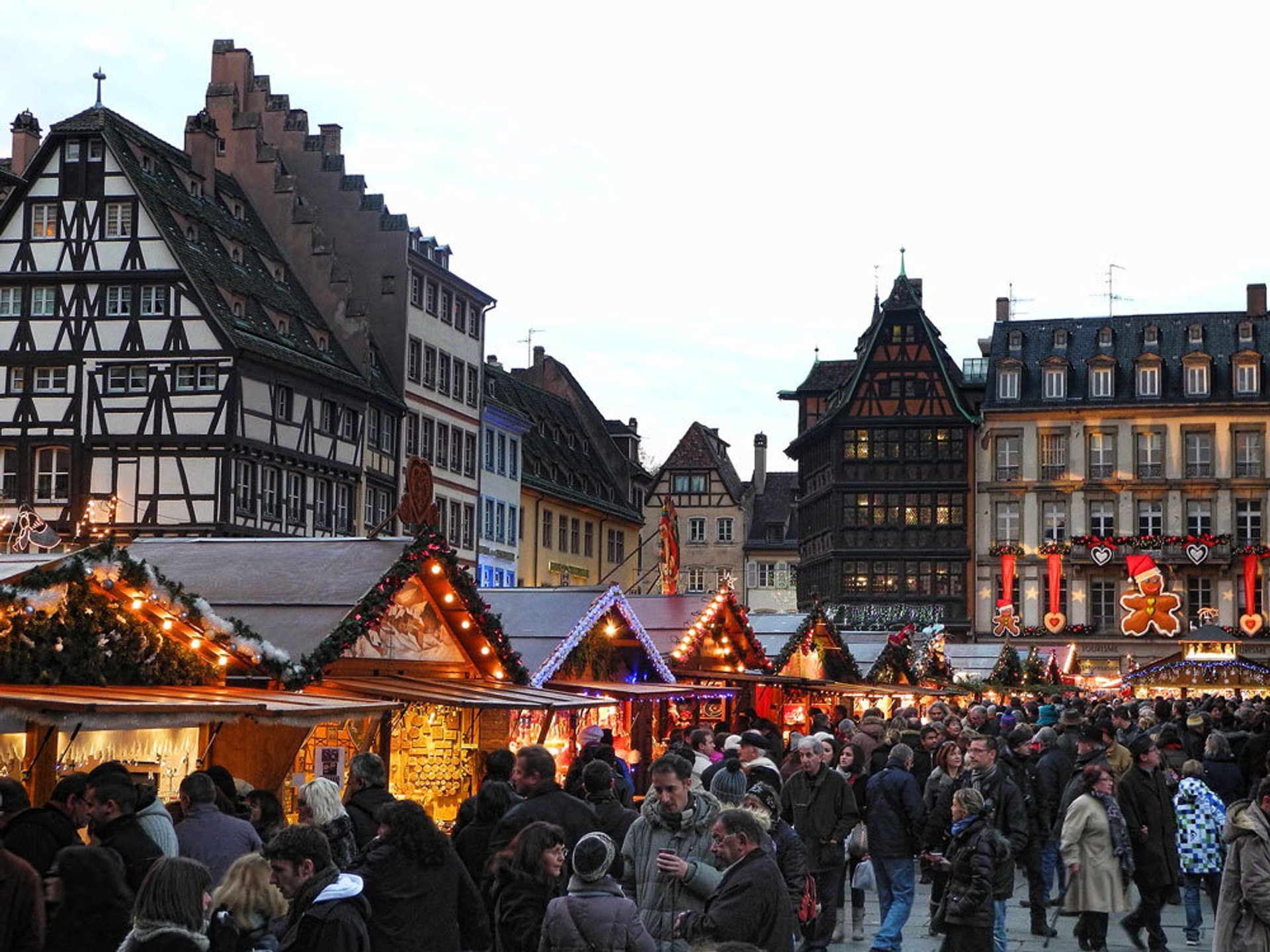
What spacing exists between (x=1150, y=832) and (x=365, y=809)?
6.33 meters

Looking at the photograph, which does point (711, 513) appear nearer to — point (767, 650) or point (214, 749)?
point (767, 650)

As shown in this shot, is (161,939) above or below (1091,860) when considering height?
above

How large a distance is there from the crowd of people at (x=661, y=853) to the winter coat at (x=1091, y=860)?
15 mm

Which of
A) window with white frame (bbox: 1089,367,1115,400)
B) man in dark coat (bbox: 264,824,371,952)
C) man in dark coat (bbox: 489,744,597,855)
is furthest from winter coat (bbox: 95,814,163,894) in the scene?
window with white frame (bbox: 1089,367,1115,400)

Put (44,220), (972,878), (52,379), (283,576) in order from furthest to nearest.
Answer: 1. (52,379)
2. (44,220)
3. (283,576)
4. (972,878)

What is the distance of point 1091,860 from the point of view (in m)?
13.0

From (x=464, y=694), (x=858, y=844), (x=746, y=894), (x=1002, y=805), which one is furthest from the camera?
(x=464, y=694)

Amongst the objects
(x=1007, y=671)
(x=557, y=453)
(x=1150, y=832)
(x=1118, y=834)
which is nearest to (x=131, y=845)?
(x=1118, y=834)

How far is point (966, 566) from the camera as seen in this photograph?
71062 millimetres

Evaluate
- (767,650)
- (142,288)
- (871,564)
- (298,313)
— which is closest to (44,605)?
(767,650)

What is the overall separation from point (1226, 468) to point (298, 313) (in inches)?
1485

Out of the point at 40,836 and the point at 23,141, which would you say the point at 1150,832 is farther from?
the point at 23,141

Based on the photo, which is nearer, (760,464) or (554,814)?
(554,814)

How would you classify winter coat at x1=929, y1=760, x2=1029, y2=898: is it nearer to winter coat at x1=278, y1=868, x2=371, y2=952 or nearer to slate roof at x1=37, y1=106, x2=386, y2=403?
winter coat at x1=278, y1=868, x2=371, y2=952
